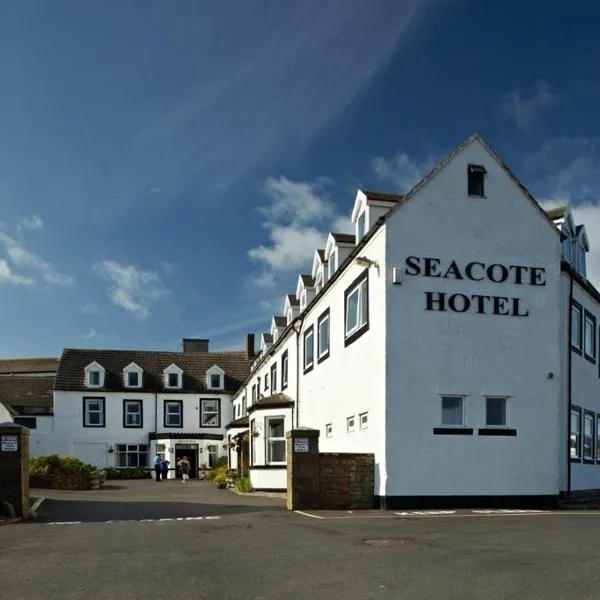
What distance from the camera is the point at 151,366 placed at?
201 feet

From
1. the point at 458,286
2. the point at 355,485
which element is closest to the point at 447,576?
the point at 355,485

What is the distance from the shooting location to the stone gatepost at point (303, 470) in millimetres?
19016

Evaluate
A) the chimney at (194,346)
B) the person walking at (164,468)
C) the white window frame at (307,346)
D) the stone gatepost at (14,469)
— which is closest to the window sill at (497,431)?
the white window frame at (307,346)

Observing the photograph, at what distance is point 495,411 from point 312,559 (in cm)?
1122

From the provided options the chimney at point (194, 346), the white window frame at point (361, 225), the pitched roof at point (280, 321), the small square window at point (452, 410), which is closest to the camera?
the small square window at point (452, 410)

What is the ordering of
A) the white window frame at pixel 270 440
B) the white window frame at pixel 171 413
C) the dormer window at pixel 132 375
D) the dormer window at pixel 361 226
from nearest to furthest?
the dormer window at pixel 361 226, the white window frame at pixel 270 440, the white window frame at pixel 171 413, the dormer window at pixel 132 375

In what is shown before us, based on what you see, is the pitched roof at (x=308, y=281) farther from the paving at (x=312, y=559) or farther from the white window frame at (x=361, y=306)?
the paving at (x=312, y=559)

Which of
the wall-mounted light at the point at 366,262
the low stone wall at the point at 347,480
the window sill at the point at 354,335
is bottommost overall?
the low stone wall at the point at 347,480

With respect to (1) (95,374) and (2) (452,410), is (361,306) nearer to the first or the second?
(2) (452,410)

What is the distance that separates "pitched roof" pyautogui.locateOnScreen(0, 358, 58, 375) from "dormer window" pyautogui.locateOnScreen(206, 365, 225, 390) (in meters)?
38.3

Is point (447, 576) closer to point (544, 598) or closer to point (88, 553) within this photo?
point (544, 598)

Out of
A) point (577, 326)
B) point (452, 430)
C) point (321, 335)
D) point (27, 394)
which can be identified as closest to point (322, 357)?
point (321, 335)

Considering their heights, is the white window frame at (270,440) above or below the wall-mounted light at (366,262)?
below

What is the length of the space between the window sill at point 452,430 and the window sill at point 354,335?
3.55m
